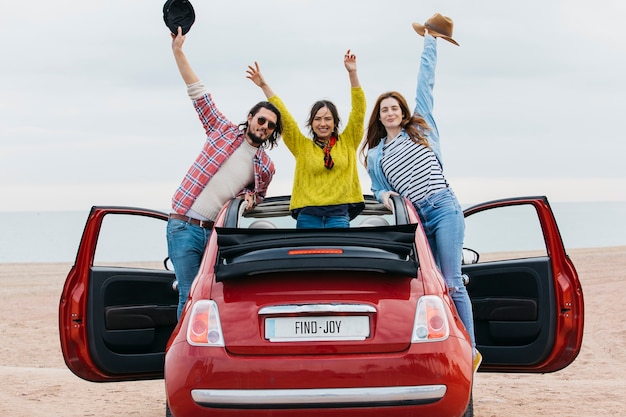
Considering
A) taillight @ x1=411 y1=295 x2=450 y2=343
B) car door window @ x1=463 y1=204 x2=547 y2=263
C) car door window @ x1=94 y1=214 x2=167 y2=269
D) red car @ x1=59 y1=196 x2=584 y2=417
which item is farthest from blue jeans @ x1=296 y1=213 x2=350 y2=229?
car door window @ x1=463 y1=204 x2=547 y2=263

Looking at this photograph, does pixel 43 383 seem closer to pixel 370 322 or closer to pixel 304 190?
pixel 304 190

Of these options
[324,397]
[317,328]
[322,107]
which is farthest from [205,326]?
[322,107]

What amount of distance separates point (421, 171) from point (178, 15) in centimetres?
216

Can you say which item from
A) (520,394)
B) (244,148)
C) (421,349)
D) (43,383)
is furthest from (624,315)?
(421,349)

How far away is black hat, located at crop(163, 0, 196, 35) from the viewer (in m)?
6.54

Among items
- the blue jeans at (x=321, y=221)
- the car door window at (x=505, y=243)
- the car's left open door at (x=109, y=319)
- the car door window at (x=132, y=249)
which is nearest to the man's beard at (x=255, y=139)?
the blue jeans at (x=321, y=221)

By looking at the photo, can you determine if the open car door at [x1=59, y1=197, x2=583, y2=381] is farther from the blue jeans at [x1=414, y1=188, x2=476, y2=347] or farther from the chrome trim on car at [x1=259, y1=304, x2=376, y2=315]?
the chrome trim on car at [x1=259, y1=304, x2=376, y2=315]

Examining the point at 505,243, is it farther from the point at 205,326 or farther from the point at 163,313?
the point at 205,326

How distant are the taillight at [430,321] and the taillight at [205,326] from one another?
0.96 m

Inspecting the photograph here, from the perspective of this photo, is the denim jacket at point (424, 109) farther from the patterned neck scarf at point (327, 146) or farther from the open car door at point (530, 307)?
the open car door at point (530, 307)

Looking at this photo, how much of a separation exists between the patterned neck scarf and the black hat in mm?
1301

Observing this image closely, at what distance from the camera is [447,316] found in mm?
4496

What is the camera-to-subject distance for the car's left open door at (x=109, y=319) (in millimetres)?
6094

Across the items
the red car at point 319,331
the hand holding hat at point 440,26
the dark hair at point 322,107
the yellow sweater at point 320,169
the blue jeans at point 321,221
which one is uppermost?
the hand holding hat at point 440,26
